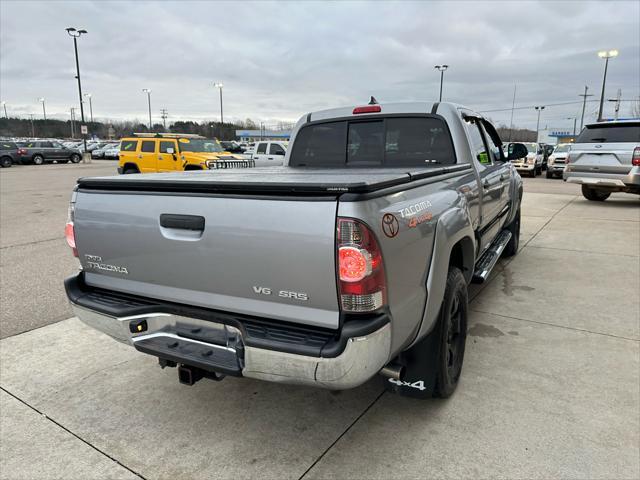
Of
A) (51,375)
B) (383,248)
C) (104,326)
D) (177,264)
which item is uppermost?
(383,248)

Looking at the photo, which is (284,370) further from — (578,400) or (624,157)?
(624,157)

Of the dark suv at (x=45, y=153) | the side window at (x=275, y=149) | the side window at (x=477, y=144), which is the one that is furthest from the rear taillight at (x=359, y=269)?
the dark suv at (x=45, y=153)

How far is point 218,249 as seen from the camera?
2.18 meters

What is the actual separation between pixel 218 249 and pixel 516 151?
14.1ft

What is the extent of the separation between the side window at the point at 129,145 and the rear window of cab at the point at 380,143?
16049 millimetres

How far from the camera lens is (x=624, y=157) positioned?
412 inches

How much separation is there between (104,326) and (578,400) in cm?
300

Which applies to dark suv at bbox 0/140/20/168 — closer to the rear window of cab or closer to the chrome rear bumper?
the rear window of cab

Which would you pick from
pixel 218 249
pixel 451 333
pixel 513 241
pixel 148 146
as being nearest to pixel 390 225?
pixel 218 249

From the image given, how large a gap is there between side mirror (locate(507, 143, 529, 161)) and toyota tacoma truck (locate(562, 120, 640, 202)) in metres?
6.81

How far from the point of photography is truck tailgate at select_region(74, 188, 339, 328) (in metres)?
1.98

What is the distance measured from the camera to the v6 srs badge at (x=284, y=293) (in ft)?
6.72

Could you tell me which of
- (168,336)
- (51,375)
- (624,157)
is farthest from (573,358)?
(624,157)

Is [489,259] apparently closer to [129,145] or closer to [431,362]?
[431,362]
